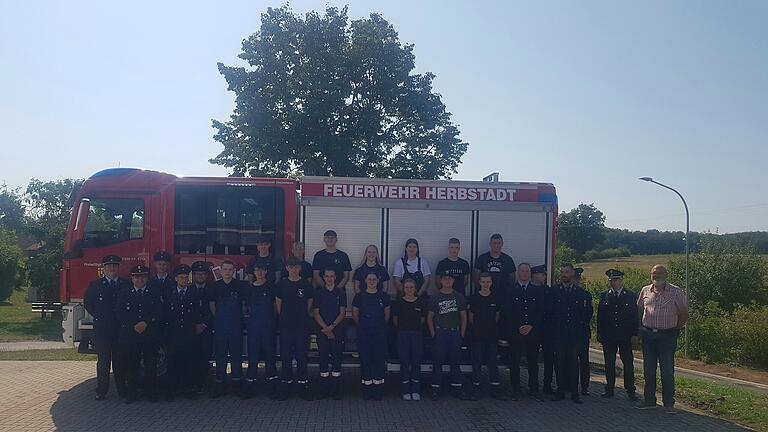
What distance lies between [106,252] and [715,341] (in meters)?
23.5

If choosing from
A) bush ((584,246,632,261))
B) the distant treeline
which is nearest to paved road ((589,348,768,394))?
the distant treeline

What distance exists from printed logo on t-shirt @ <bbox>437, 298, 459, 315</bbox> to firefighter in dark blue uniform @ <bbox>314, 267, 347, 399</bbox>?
133 cm

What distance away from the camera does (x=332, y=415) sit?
25.9 ft

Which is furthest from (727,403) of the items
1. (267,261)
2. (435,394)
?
(267,261)

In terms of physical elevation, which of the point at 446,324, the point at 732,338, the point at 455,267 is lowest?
the point at 732,338

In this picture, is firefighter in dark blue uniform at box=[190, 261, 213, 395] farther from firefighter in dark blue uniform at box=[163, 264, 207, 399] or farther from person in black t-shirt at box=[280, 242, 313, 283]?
person in black t-shirt at box=[280, 242, 313, 283]

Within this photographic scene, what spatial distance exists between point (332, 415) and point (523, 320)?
297cm

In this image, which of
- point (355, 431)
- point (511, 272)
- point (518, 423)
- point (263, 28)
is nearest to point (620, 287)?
point (511, 272)

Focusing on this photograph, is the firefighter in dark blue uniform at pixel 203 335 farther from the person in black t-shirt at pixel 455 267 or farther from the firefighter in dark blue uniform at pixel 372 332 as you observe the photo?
the person in black t-shirt at pixel 455 267

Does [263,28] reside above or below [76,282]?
above

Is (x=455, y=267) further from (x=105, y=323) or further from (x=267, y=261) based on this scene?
(x=105, y=323)

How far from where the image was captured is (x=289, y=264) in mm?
8633

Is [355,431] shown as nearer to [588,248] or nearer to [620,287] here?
[620,287]

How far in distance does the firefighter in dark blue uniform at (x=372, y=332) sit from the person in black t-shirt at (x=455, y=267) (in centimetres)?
106
